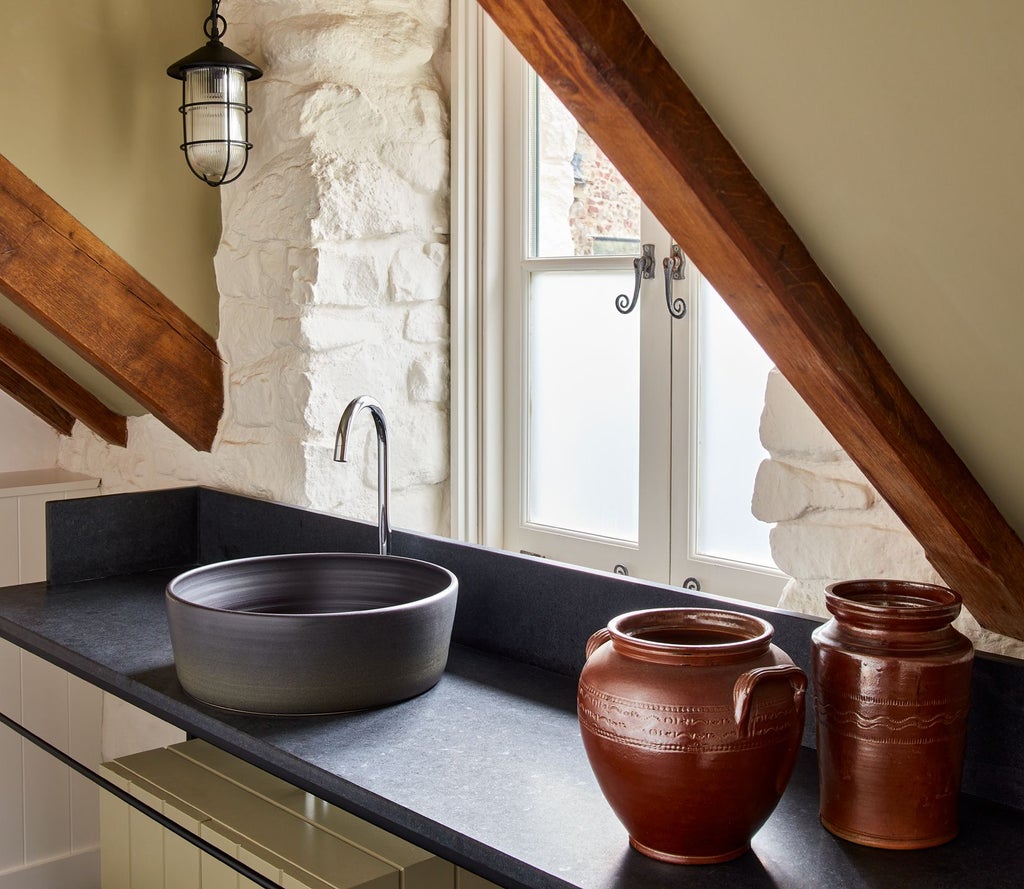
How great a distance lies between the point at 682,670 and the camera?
3.43 feet

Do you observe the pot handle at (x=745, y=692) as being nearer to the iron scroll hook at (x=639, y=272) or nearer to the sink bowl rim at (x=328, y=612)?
the sink bowl rim at (x=328, y=612)

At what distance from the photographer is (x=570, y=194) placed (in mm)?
2238

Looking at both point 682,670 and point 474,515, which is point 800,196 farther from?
point 474,515

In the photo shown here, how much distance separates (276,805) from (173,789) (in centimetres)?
19

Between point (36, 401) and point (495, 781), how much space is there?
2.21 m

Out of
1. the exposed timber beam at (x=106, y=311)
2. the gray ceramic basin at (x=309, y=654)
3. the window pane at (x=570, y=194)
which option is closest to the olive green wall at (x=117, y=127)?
the exposed timber beam at (x=106, y=311)

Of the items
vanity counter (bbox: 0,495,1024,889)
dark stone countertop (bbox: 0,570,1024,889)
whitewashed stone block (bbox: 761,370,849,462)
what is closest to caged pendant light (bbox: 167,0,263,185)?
vanity counter (bbox: 0,495,1024,889)

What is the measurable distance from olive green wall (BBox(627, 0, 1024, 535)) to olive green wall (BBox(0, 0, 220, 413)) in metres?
1.57

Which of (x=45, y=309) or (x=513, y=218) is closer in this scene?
(x=45, y=309)

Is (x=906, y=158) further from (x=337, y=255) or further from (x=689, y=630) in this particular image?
(x=337, y=255)

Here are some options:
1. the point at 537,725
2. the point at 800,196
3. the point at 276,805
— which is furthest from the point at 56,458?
the point at 800,196

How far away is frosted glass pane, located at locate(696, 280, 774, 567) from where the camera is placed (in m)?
1.92

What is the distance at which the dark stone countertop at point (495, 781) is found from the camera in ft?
3.48

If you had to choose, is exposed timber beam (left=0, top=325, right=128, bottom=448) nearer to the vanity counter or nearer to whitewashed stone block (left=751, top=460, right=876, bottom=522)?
the vanity counter
